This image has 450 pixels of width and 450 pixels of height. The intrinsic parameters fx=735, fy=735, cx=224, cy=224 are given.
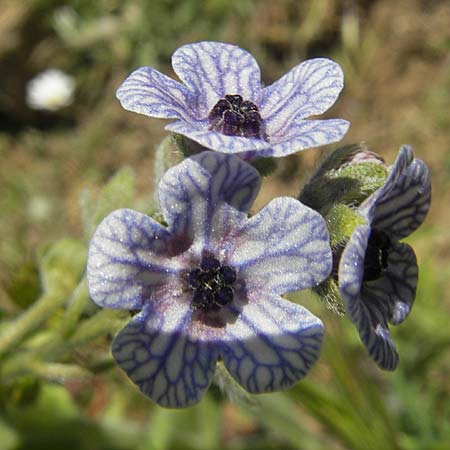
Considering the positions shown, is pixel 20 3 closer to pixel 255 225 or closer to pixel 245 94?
pixel 245 94

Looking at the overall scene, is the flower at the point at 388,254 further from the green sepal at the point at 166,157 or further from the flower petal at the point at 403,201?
the green sepal at the point at 166,157

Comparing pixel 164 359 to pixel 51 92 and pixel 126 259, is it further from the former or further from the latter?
pixel 51 92

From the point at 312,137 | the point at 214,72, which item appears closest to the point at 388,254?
the point at 312,137

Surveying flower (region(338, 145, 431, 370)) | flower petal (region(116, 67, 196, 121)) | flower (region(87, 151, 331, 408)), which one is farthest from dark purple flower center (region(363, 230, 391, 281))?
flower petal (region(116, 67, 196, 121))

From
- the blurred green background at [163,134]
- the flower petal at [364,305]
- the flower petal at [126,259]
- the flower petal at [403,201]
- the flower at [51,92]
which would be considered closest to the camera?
the flower petal at [364,305]

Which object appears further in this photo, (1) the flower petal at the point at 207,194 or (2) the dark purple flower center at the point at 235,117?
(2) the dark purple flower center at the point at 235,117

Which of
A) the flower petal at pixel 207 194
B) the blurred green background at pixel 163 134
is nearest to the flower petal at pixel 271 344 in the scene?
the flower petal at pixel 207 194

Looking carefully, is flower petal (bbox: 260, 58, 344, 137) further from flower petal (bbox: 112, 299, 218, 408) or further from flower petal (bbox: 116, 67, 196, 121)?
flower petal (bbox: 112, 299, 218, 408)

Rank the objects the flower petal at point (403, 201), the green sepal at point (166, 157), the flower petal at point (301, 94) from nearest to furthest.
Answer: the flower petal at point (403, 201)
the flower petal at point (301, 94)
the green sepal at point (166, 157)
